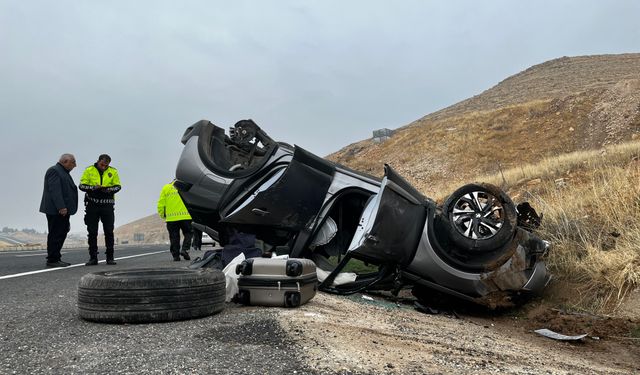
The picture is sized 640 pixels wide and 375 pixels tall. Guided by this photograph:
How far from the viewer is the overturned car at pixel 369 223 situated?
184 inches

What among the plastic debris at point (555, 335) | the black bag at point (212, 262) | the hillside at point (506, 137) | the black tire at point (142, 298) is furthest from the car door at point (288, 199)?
the hillside at point (506, 137)

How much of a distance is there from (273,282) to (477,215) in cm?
212

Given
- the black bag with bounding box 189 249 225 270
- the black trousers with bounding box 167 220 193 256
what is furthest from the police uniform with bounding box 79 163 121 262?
the black bag with bounding box 189 249 225 270

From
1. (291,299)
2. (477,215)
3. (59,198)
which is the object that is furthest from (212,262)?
(59,198)

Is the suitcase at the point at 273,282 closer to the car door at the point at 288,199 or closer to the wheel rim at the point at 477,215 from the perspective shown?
the car door at the point at 288,199

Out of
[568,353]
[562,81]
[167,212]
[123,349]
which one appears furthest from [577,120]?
[123,349]

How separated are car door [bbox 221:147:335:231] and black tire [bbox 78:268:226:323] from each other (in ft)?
5.30

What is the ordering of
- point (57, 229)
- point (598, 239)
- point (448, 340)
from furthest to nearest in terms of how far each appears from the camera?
point (57, 229)
point (598, 239)
point (448, 340)

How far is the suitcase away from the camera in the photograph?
12.5 feet

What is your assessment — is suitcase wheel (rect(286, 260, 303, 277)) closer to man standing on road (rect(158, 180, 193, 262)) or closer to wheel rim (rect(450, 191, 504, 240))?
wheel rim (rect(450, 191, 504, 240))

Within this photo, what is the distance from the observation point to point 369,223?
4523 mm

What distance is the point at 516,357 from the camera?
3.13 metres

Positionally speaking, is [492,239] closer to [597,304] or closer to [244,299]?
[597,304]

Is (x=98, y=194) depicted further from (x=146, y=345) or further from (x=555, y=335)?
(x=555, y=335)
